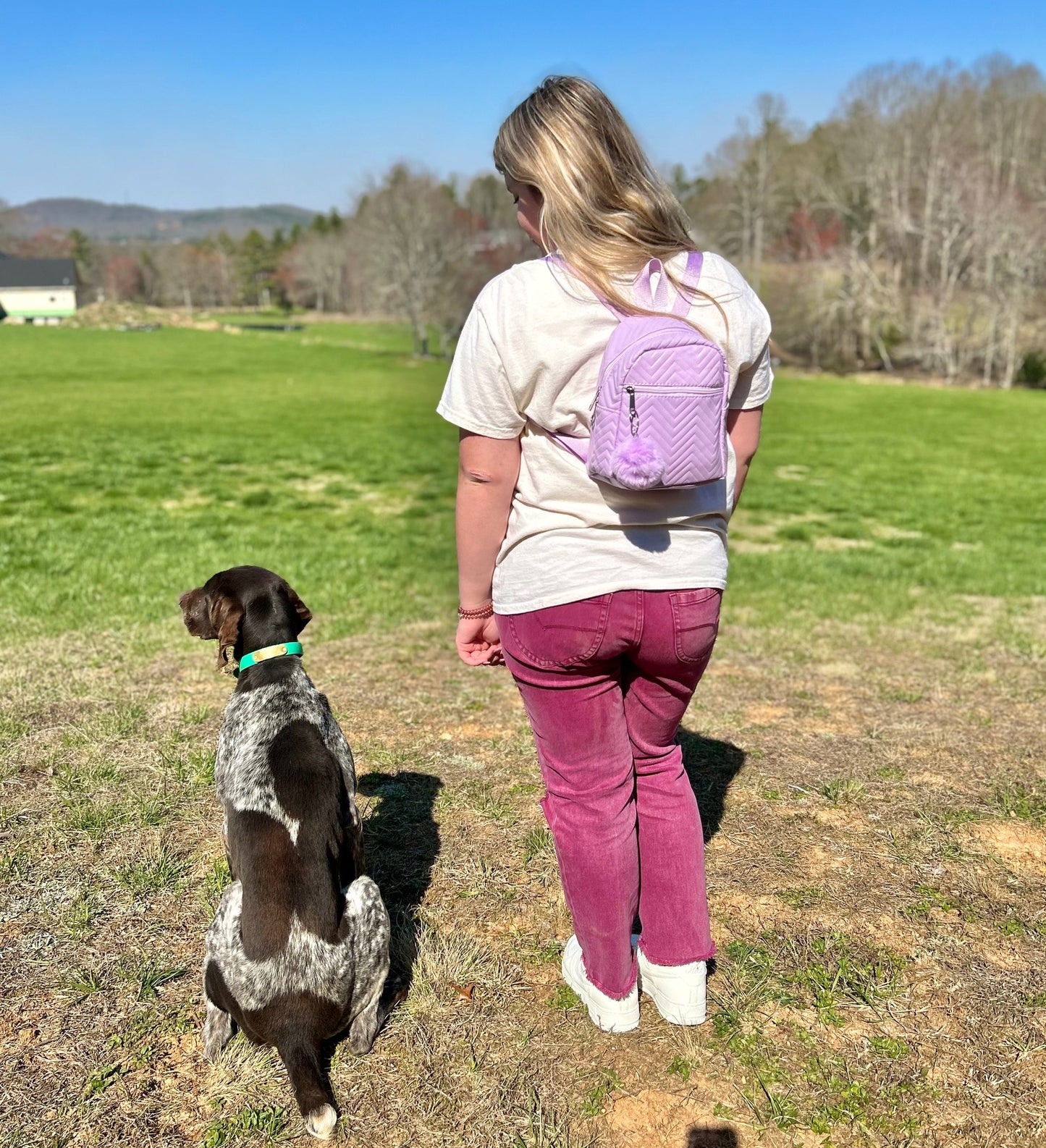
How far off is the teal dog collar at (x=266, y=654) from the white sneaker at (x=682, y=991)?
4.93ft

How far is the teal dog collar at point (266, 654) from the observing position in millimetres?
3316

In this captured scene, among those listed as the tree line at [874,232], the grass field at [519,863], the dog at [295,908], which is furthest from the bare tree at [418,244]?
the dog at [295,908]

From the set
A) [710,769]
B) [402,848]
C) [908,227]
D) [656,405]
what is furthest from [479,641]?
[908,227]

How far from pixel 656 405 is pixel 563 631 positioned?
592 mm

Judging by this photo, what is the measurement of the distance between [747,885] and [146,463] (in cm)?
1330

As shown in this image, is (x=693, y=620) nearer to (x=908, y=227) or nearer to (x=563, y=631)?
(x=563, y=631)

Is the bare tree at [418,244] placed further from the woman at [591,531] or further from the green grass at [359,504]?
the woman at [591,531]

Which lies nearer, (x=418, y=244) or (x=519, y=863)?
(x=519, y=863)

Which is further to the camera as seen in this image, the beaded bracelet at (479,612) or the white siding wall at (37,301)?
the white siding wall at (37,301)

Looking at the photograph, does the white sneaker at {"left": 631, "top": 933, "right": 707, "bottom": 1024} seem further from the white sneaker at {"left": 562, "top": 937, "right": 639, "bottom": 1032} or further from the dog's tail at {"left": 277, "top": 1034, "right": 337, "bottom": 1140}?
the dog's tail at {"left": 277, "top": 1034, "right": 337, "bottom": 1140}

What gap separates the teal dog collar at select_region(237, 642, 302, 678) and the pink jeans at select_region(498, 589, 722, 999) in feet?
3.65

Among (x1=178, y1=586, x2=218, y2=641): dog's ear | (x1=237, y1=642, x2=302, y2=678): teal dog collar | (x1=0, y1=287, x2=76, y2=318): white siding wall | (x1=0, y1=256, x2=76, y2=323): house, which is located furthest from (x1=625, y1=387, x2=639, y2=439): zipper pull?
(x1=0, y1=256, x2=76, y2=323): house

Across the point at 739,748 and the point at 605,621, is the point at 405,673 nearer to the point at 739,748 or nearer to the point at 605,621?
the point at 739,748

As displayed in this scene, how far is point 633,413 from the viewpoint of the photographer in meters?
2.07
